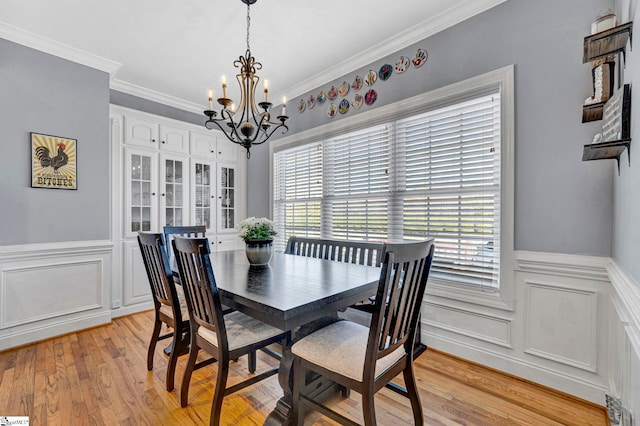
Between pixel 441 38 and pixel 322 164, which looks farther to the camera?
pixel 322 164

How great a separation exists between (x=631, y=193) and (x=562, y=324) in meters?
1.06

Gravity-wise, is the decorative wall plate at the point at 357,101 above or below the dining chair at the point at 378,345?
above

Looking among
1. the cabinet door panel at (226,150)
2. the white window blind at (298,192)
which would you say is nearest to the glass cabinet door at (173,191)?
the cabinet door panel at (226,150)

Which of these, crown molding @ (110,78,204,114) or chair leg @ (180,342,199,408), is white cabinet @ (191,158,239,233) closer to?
crown molding @ (110,78,204,114)

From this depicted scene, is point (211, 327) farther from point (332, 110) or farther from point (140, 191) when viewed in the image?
point (140, 191)

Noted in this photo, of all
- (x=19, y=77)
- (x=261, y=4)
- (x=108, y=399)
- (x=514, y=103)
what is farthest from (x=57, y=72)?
(x=514, y=103)

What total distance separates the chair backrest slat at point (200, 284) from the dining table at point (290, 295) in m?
0.09

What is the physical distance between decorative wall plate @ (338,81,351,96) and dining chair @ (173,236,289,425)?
234 cm

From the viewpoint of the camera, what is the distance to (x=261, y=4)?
2.17 metres

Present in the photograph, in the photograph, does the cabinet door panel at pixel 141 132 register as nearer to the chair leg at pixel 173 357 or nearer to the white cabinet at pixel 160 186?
the white cabinet at pixel 160 186

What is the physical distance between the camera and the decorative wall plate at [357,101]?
293 centimetres

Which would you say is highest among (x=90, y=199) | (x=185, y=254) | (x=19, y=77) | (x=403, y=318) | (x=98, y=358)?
(x=19, y=77)

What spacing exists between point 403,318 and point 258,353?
5.01 ft

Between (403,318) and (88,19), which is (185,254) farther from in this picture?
(88,19)
